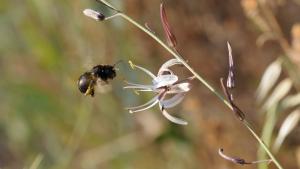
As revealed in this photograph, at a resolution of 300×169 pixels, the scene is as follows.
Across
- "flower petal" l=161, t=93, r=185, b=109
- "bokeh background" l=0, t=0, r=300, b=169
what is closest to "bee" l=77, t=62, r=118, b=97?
"flower petal" l=161, t=93, r=185, b=109

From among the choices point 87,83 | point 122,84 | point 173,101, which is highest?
point 173,101

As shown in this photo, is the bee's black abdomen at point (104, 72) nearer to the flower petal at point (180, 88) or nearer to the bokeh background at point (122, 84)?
the flower petal at point (180, 88)

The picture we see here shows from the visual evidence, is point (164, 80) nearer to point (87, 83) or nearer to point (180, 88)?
point (180, 88)

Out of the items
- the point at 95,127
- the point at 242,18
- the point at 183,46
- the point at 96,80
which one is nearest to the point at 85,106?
the point at 95,127

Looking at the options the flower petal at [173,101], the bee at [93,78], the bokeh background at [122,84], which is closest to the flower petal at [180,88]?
the flower petal at [173,101]

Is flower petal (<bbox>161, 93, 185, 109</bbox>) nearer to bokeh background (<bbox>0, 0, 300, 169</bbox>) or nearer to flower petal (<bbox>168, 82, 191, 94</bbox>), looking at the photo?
flower petal (<bbox>168, 82, 191, 94</bbox>)

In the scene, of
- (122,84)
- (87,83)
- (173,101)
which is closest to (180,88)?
(173,101)
